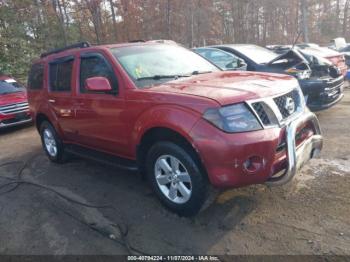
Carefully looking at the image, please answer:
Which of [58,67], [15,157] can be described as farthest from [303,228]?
[15,157]

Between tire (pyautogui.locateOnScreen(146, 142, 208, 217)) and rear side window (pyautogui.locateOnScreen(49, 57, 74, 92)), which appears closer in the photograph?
tire (pyautogui.locateOnScreen(146, 142, 208, 217))

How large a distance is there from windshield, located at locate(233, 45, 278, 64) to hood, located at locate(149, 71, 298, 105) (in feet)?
12.0

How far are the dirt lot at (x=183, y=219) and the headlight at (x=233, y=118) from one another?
995 mm

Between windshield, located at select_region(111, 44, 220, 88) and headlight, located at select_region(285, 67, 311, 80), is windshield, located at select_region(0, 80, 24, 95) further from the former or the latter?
headlight, located at select_region(285, 67, 311, 80)

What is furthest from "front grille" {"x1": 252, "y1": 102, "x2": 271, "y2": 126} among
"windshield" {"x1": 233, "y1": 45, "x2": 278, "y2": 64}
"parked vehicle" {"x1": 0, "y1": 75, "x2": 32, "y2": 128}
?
"parked vehicle" {"x1": 0, "y1": 75, "x2": 32, "y2": 128}

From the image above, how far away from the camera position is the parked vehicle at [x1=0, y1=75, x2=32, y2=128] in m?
8.79

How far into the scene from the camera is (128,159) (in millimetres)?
4059

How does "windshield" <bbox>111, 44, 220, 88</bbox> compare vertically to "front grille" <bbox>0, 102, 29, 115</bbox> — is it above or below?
above

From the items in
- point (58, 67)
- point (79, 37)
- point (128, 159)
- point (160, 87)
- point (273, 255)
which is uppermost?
point (79, 37)

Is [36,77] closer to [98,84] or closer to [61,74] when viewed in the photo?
[61,74]

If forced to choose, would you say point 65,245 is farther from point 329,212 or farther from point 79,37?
point 79,37

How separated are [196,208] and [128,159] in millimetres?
1167

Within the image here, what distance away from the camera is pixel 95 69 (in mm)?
4281

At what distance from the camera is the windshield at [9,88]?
9.59 m
